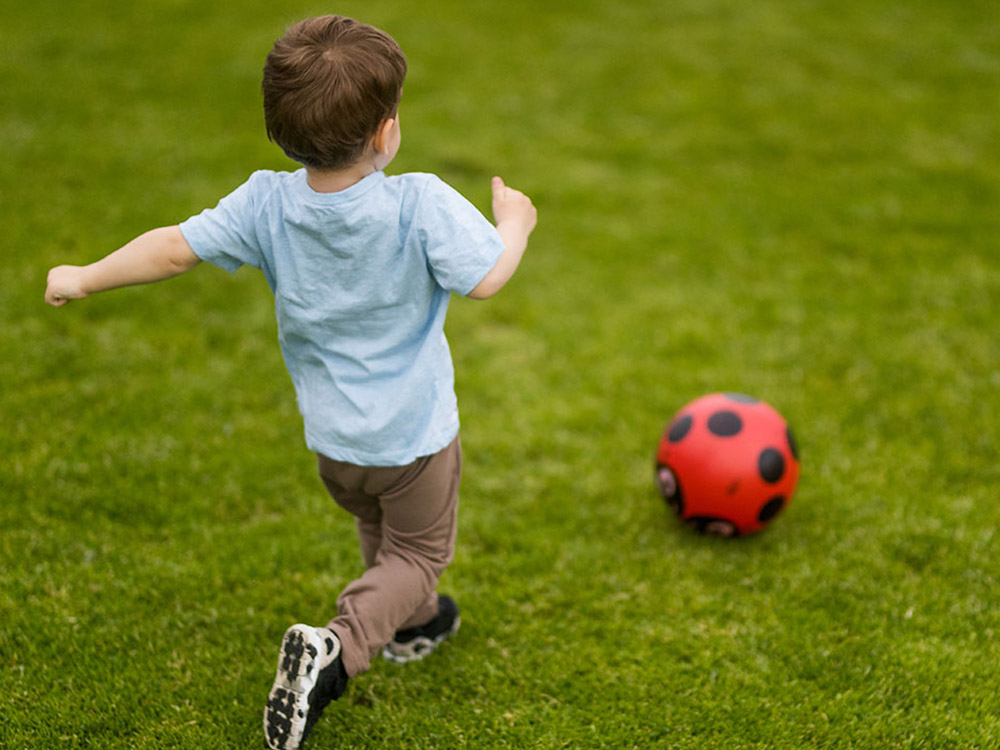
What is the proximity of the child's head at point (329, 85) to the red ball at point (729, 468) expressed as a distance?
2.19 metres

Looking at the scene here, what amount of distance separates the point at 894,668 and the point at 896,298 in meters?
3.27

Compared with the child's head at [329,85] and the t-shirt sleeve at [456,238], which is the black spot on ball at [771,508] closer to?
the t-shirt sleeve at [456,238]

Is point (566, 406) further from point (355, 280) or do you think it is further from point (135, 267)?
point (135, 267)

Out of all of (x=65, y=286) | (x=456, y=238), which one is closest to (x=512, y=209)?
(x=456, y=238)

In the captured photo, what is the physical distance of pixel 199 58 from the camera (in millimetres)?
9156

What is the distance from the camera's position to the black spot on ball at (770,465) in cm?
403

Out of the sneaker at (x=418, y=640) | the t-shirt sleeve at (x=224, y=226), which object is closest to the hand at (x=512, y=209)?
the t-shirt sleeve at (x=224, y=226)

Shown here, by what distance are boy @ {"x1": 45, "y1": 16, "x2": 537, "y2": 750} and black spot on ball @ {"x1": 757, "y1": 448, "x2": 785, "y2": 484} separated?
1480 mm

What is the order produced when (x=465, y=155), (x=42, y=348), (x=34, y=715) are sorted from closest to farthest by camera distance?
1. (x=34, y=715)
2. (x=42, y=348)
3. (x=465, y=155)

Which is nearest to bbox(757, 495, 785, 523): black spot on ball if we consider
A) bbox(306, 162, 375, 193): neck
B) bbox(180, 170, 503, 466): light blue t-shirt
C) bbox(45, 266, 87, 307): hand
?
bbox(180, 170, 503, 466): light blue t-shirt

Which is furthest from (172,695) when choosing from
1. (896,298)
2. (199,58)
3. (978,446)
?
(199,58)

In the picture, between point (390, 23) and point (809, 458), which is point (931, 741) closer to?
point (809, 458)

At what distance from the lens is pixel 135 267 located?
280 centimetres

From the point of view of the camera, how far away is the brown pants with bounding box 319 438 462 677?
2.99m
